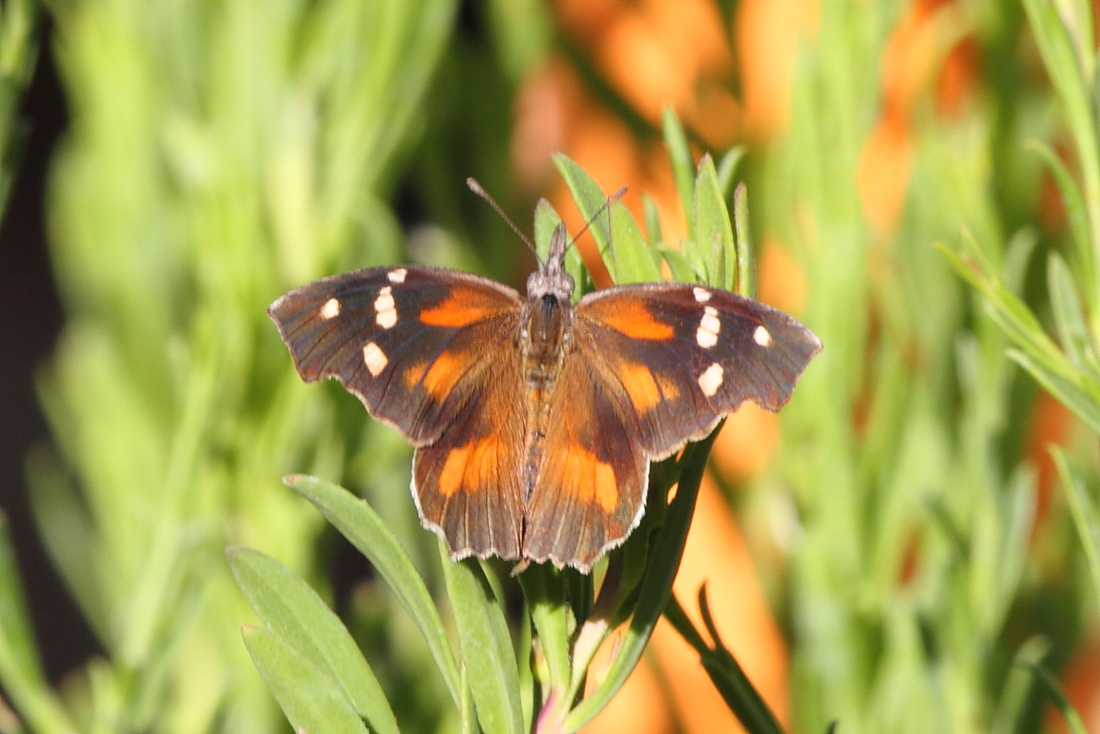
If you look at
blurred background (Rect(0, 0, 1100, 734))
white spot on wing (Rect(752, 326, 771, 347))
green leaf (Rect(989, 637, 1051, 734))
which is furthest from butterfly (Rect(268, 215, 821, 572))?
green leaf (Rect(989, 637, 1051, 734))

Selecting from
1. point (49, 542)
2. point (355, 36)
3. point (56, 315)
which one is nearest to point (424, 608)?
point (355, 36)

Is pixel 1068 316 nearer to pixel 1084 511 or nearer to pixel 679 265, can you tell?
pixel 1084 511

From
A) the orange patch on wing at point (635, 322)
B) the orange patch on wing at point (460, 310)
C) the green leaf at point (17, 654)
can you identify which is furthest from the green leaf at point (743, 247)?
the green leaf at point (17, 654)

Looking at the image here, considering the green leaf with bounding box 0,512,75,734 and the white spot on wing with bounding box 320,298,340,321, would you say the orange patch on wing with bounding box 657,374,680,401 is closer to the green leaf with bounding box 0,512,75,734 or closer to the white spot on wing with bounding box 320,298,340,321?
the white spot on wing with bounding box 320,298,340,321

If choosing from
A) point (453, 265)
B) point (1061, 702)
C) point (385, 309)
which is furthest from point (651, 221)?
point (453, 265)

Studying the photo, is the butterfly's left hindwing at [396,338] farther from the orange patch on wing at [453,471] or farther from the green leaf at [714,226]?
the green leaf at [714,226]

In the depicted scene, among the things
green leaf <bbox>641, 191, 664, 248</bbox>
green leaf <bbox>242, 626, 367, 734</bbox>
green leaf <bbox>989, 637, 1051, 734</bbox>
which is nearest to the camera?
green leaf <bbox>242, 626, 367, 734</bbox>

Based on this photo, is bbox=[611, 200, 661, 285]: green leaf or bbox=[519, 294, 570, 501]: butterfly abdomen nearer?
bbox=[611, 200, 661, 285]: green leaf
